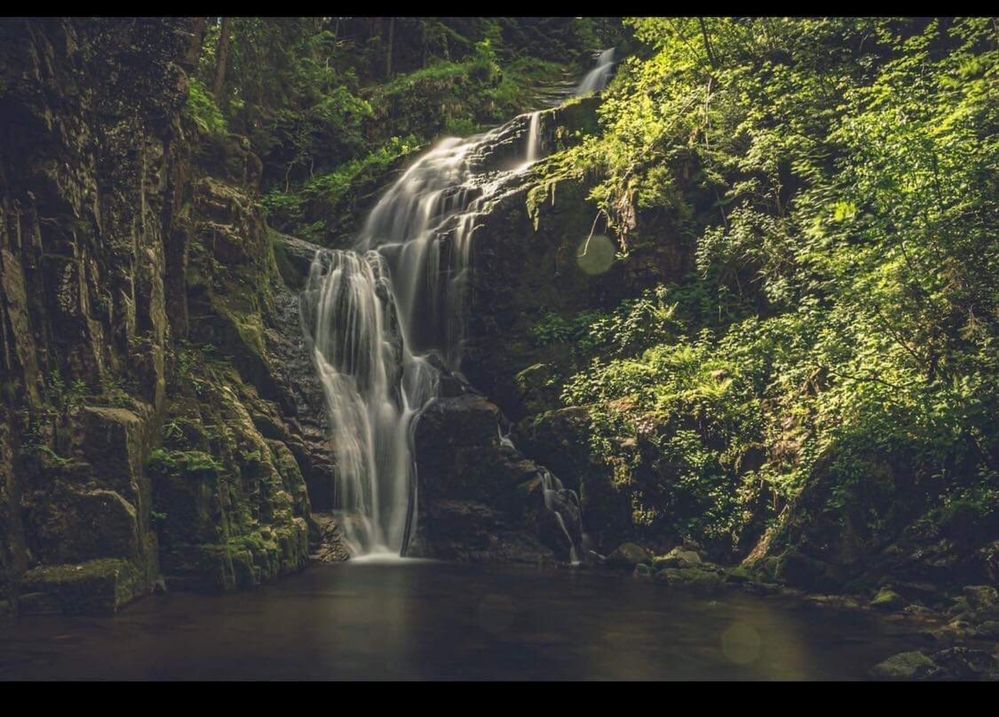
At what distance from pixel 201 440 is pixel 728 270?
12.2 metres

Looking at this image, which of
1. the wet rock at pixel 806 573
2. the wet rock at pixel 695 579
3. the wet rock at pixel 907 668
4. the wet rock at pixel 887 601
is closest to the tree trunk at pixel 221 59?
the wet rock at pixel 695 579

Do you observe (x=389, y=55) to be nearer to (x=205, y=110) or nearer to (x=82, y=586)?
(x=205, y=110)

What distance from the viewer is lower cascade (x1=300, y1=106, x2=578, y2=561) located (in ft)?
64.8

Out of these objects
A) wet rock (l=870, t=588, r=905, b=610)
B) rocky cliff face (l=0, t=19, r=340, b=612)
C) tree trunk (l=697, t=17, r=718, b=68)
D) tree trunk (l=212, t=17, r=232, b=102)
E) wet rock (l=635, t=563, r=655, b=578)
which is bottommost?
wet rock (l=635, t=563, r=655, b=578)

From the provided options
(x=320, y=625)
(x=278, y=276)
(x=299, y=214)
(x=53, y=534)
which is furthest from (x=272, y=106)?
(x=320, y=625)

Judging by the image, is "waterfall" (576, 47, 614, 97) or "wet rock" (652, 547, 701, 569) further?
"waterfall" (576, 47, 614, 97)

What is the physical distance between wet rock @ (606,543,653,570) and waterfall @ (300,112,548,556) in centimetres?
454

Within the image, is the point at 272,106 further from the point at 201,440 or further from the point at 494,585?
the point at 494,585

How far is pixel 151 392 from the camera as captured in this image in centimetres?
1617

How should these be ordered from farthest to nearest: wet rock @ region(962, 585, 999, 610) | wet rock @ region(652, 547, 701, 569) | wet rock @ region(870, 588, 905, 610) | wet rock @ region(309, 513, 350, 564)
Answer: wet rock @ region(309, 513, 350, 564) < wet rock @ region(652, 547, 701, 569) < wet rock @ region(870, 588, 905, 610) < wet rock @ region(962, 585, 999, 610)

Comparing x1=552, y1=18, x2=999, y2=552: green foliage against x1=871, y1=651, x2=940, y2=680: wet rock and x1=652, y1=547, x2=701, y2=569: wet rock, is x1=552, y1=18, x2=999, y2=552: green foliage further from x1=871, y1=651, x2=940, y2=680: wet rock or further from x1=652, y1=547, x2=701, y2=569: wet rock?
x1=871, y1=651, x2=940, y2=680: wet rock

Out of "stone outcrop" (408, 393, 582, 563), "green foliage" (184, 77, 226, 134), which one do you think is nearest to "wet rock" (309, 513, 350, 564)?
"stone outcrop" (408, 393, 582, 563)

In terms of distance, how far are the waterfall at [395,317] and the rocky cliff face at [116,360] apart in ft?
5.55

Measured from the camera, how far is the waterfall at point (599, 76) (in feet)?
111
